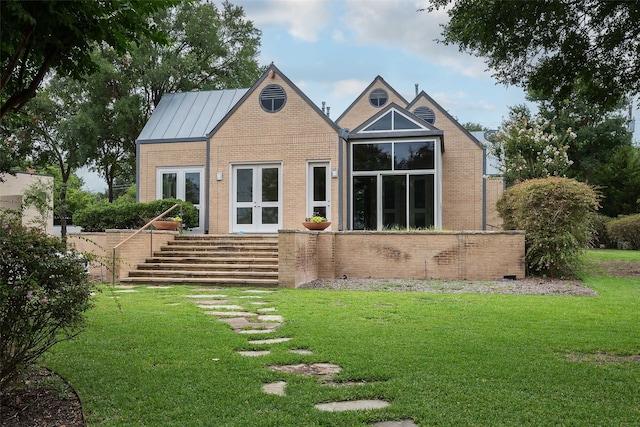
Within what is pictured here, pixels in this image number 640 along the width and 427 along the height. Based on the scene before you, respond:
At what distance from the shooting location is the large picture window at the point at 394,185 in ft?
55.8

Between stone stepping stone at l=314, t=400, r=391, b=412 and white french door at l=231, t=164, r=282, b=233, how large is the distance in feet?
44.9

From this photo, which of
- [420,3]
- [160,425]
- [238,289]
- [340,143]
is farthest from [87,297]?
[340,143]

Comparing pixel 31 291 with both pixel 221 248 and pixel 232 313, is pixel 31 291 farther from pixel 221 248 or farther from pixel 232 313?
pixel 221 248

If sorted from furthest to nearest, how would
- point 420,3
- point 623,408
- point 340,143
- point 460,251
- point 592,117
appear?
point 592,117
point 340,143
point 460,251
point 420,3
point 623,408

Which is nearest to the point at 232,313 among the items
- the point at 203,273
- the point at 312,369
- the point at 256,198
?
the point at 312,369

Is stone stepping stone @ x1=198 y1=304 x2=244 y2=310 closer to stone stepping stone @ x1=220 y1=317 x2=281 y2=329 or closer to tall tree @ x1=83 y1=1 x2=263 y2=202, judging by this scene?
stone stepping stone @ x1=220 y1=317 x2=281 y2=329

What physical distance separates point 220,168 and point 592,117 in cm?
2631

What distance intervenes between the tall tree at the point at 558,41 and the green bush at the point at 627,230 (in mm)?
21708

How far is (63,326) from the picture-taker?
3.98 m

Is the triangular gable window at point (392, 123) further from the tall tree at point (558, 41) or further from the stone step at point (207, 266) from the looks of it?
the tall tree at point (558, 41)

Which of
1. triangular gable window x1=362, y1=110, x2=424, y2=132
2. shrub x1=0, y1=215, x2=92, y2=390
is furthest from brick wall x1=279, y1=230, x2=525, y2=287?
shrub x1=0, y1=215, x2=92, y2=390

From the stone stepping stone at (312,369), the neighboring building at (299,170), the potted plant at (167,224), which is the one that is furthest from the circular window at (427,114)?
the stone stepping stone at (312,369)

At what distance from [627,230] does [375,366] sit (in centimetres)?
2601

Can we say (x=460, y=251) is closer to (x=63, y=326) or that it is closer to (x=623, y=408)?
(x=623, y=408)
